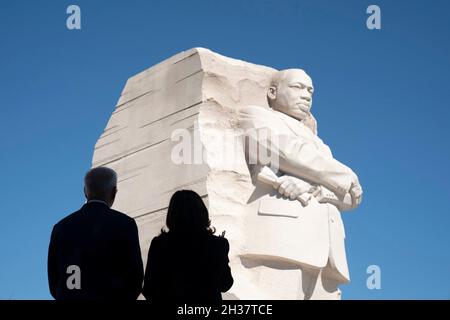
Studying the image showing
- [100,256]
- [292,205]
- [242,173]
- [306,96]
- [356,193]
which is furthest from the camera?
[306,96]

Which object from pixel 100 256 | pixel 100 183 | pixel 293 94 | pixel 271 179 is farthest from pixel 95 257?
pixel 293 94

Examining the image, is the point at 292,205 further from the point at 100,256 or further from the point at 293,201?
the point at 100,256

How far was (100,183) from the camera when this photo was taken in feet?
13.5

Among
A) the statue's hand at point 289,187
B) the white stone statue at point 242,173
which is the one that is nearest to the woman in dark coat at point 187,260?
the white stone statue at point 242,173

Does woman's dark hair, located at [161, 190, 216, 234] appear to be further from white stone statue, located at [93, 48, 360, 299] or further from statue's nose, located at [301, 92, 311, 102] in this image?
statue's nose, located at [301, 92, 311, 102]

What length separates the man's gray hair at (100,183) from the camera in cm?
413

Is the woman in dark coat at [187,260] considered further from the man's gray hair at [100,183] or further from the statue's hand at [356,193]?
the statue's hand at [356,193]

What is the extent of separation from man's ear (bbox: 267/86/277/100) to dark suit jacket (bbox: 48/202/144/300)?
3.63 m

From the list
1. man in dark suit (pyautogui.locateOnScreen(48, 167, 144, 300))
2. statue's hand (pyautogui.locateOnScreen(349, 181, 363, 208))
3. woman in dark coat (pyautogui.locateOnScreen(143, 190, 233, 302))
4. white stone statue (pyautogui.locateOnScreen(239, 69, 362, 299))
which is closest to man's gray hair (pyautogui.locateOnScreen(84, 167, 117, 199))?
man in dark suit (pyautogui.locateOnScreen(48, 167, 144, 300))

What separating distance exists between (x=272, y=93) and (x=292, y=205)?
4.11 ft

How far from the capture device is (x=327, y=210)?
6.97m

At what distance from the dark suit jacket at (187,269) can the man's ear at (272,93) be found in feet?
11.6
